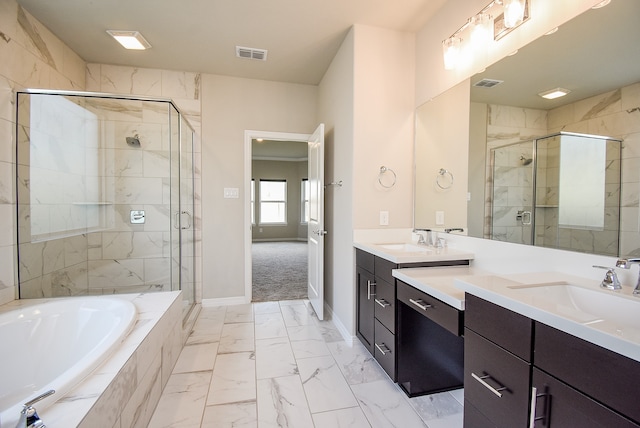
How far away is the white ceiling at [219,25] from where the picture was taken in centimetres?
Result: 204

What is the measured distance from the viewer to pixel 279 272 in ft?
15.9

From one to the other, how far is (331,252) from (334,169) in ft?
2.78

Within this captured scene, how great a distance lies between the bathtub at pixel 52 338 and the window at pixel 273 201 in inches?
269

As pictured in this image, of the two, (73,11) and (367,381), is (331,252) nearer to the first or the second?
(367,381)

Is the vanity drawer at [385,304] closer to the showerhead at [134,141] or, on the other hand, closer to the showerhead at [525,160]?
the showerhead at [525,160]

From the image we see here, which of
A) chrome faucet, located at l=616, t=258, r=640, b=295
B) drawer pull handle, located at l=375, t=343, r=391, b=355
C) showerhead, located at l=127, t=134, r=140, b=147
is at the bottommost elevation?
drawer pull handle, located at l=375, t=343, r=391, b=355

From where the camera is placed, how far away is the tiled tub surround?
981mm

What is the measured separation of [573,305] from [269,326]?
2.29 metres

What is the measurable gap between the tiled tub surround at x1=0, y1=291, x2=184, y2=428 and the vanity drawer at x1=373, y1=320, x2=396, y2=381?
139 cm

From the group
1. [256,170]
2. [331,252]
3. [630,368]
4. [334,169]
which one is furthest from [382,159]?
[256,170]

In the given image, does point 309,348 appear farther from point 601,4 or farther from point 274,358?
point 601,4

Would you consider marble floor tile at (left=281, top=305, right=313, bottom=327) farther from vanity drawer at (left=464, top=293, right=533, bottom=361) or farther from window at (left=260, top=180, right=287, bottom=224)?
window at (left=260, top=180, right=287, bottom=224)

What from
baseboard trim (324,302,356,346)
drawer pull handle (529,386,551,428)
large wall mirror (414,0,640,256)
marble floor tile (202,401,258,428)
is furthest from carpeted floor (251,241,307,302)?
drawer pull handle (529,386,551,428)

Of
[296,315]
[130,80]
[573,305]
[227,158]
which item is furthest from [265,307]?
[130,80]
